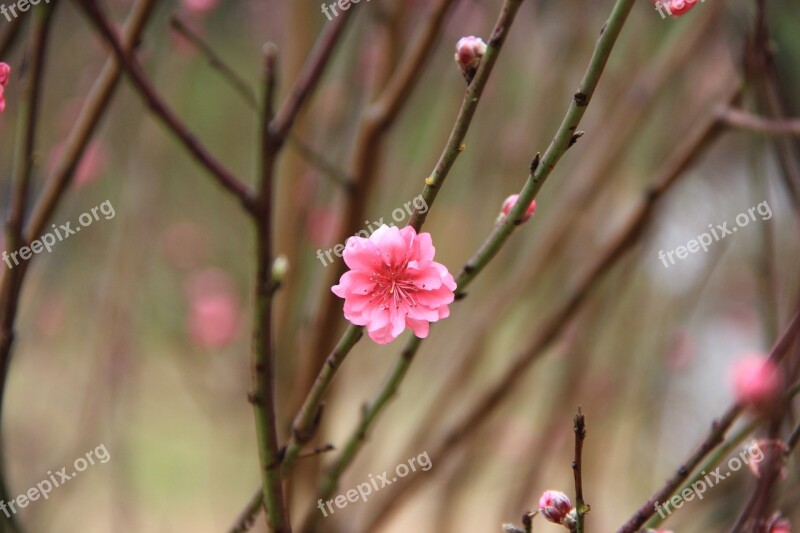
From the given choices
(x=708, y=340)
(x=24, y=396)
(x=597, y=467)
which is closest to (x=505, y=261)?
(x=597, y=467)

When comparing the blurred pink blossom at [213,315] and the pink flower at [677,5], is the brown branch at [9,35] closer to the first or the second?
the pink flower at [677,5]

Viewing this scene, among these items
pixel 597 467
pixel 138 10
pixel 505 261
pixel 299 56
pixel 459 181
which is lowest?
pixel 597 467

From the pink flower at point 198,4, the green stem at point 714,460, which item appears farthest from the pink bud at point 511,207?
the pink flower at point 198,4

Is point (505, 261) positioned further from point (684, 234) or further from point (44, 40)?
point (44, 40)

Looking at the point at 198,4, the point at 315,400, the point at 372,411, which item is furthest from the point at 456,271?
the point at 315,400

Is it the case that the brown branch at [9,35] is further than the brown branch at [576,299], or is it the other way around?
the brown branch at [576,299]

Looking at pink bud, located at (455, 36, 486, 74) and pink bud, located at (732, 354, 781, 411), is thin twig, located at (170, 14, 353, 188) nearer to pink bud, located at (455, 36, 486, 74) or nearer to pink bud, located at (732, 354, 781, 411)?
pink bud, located at (455, 36, 486, 74)

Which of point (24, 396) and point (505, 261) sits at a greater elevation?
point (24, 396)
